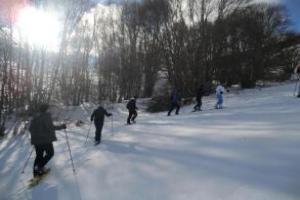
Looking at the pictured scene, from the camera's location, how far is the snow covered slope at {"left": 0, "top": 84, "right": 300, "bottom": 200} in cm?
752

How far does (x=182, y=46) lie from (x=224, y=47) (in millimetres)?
5284

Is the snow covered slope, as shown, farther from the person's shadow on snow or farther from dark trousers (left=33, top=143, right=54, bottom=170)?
dark trousers (left=33, top=143, right=54, bottom=170)

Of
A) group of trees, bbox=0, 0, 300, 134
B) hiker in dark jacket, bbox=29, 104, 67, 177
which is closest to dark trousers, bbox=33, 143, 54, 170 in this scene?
hiker in dark jacket, bbox=29, 104, 67, 177

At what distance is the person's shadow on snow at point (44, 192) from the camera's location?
362 inches

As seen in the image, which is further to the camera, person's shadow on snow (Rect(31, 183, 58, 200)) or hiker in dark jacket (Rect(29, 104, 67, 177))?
hiker in dark jacket (Rect(29, 104, 67, 177))

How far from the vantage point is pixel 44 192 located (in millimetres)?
9609

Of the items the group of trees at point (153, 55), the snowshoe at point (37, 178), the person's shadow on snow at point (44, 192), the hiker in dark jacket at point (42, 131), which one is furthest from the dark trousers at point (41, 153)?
the group of trees at point (153, 55)

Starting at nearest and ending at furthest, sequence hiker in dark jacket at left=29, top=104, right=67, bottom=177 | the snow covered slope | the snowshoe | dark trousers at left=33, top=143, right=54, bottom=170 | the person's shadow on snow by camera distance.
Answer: the snow covered slope, the person's shadow on snow, the snowshoe, hiker in dark jacket at left=29, top=104, right=67, bottom=177, dark trousers at left=33, top=143, right=54, bottom=170

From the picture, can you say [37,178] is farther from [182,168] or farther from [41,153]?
[182,168]

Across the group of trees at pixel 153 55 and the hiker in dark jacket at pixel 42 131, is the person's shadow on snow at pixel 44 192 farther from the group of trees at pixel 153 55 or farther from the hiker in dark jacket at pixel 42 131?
the group of trees at pixel 153 55

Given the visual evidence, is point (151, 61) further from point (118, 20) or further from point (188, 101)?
point (188, 101)

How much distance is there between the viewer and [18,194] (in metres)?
10.0

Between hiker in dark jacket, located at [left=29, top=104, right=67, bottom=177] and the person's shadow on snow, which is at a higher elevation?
hiker in dark jacket, located at [left=29, top=104, right=67, bottom=177]

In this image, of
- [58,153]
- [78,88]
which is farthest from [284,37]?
[58,153]
